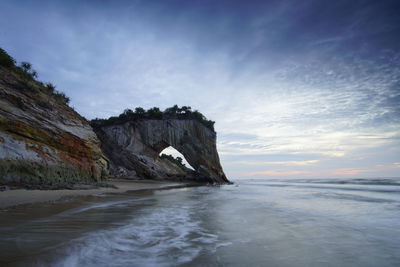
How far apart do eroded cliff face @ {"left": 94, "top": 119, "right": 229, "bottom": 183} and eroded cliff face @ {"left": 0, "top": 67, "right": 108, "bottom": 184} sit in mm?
16302

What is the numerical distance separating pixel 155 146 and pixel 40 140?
76.5 feet

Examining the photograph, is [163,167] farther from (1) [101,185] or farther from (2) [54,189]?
(2) [54,189]

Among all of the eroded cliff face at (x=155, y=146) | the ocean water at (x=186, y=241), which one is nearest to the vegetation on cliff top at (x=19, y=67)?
the ocean water at (x=186, y=241)

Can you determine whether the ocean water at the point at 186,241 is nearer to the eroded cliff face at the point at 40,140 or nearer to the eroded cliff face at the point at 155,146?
the eroded cliff face at the point at 40,140

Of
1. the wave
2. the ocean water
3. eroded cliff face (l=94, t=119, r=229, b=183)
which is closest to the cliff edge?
the ocean water

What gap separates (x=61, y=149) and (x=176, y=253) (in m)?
12.1

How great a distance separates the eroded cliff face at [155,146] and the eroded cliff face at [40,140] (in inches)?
642

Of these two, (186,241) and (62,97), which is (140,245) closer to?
(186,241)

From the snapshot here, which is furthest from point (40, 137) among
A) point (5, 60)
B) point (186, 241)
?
point (186, 241)

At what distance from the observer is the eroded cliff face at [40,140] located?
9.73 m

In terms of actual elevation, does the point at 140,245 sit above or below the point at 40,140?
below

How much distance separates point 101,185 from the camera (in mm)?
14188

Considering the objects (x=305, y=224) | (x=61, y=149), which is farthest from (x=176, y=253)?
(x=61, y=149)

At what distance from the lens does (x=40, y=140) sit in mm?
11547
